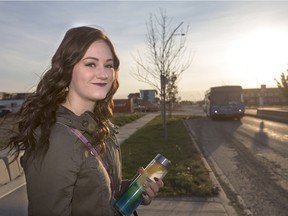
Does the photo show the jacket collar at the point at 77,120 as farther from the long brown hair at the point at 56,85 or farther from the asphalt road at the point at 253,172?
the asphalt road at the point at 253,172

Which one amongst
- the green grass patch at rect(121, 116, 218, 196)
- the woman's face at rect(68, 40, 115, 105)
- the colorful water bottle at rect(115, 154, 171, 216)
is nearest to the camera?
the woman's face at rect(68, 40, 115, 105)

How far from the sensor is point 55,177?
1737mm

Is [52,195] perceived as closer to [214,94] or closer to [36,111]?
[36,111]

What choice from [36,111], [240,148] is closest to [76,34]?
[36,111]

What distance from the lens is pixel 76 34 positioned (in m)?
2.07

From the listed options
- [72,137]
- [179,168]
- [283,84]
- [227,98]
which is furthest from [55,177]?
→ [283,84]

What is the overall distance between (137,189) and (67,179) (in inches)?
27.2

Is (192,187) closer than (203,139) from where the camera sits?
Yes

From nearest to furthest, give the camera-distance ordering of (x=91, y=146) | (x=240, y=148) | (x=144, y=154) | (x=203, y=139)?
1. (x=91, y=146)
2. (x=144, y=154)
3. (x=240, y=148)
4. (x=203, y=139)

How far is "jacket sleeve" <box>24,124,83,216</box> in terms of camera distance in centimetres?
174

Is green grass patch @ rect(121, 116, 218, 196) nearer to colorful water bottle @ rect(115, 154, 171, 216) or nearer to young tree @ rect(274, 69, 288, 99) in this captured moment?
colorful water bottle @ rect(115, 154, 171, 216)

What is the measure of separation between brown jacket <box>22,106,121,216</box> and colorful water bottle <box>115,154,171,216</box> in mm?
252

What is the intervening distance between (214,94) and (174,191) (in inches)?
947

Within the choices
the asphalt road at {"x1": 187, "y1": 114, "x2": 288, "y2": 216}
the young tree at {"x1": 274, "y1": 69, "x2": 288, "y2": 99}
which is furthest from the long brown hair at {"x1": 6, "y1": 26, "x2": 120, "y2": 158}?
the young tree at {"x1": 274, "y1": 69, "x2": 288, "y2": 99}
